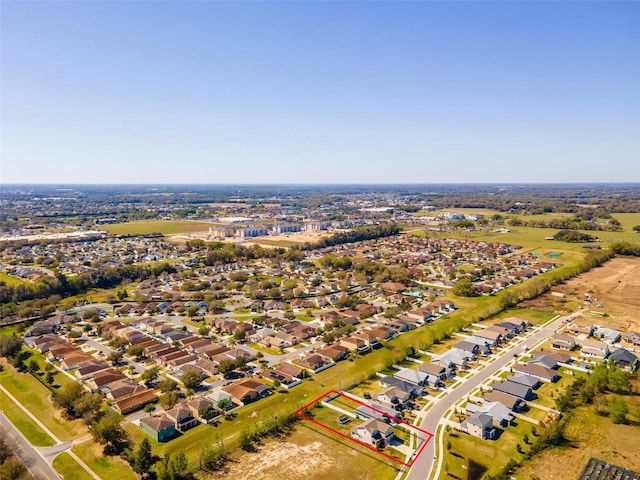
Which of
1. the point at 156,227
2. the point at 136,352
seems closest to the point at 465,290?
the point at 136,352

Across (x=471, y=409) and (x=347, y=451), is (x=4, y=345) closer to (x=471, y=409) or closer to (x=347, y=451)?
(x=347, y=451)

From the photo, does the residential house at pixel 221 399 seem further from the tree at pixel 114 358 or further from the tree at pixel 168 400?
the tree at pixel 114 358

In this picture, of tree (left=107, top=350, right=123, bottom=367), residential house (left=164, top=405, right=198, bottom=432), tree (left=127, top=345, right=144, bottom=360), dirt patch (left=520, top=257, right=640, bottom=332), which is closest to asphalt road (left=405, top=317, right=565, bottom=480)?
dirt patch (left=520, top=257, right=640, bottom=332)

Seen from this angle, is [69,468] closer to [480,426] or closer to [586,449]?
[480,426]

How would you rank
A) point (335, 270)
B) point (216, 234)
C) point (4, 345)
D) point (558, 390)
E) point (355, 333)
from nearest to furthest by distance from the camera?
1. point (558, 390)
2. point (4, 345)
3. point (355, 333)
4. point (335, 270)
5. point (216, 234)

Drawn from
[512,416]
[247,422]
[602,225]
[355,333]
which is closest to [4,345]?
[247,422]

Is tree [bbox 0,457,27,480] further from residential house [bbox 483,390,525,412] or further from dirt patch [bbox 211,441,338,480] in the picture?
residential house [bbox 483,390,525,412]

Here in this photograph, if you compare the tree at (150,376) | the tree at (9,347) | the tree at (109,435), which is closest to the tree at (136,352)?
the tree at (150,376)
